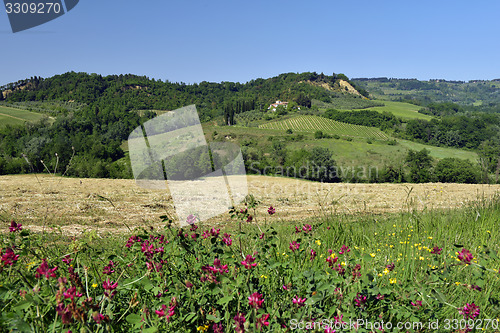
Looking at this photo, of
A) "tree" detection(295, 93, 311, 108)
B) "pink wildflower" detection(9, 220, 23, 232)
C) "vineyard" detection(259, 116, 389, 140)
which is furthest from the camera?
"tree" detection(295, 93, 311, 108)

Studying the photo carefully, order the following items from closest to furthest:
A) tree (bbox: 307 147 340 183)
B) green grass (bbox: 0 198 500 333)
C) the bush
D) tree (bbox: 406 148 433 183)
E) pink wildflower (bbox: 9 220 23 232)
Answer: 1. green grass (bbox: 0 198 500 333)
2. pink wildflower (bbox: 9 220 23 232)
3. the bush
4. tree (bbox: 406 148 433 183)
5. tree (bbox: 307 147 340 183)

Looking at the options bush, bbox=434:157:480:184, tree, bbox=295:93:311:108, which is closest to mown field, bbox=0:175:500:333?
bush, bbox=434:157:480:184

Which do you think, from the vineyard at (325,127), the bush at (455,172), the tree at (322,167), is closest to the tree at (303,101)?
the vineyard at (325,127)

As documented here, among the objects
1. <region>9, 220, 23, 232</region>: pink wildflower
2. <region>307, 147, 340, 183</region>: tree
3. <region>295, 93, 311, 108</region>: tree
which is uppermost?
<region>295, 93, 311, 108</region>: tree

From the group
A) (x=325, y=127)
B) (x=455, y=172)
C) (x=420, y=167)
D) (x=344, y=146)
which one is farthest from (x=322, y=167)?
(x=325, y=127)

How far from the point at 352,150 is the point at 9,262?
263ft

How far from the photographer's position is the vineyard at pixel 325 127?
101 m

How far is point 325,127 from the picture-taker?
107500 mm

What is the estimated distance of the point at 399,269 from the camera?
2.99m

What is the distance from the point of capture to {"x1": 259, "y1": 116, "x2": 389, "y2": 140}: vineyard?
10076 cm

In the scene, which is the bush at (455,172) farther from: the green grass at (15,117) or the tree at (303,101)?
the green grass at (15,117)

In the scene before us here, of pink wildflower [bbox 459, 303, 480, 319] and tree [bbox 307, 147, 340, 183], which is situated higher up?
pink wildflower [bbox 459, 303, 480, 319]

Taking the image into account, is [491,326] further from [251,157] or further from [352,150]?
[352,150]

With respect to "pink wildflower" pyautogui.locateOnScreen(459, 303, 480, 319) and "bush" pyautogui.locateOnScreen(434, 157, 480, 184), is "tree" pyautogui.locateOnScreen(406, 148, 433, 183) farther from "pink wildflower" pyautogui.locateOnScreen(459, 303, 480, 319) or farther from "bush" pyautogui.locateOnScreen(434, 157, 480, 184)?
"pink wildflower" pyautogui.locateOnScreen(459, 303, 480, 319)
